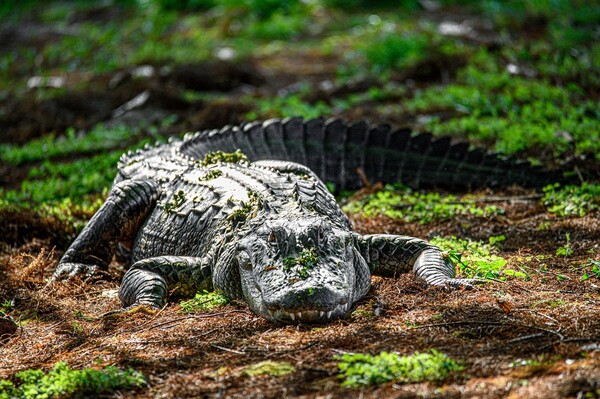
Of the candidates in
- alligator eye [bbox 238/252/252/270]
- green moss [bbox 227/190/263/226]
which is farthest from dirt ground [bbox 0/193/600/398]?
green moss [bbox 227/190/263/226]

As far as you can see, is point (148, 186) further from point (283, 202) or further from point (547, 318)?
point (547, 318)

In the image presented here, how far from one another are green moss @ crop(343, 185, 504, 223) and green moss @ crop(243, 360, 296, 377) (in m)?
3.03

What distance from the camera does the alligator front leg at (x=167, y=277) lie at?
182 inches

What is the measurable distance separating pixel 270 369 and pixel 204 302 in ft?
4.24

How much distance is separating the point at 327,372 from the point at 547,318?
3.83ft

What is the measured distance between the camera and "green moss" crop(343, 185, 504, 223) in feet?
20.1

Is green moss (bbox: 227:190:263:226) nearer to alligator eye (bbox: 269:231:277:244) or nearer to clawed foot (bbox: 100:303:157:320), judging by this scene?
alligator eye (bbox: 269:231:277:244)

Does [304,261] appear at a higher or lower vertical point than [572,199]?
higher

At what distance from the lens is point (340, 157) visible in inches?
284

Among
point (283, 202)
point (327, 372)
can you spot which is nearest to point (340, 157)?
point (283, 202)

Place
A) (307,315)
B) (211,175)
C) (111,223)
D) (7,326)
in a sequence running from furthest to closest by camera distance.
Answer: (111,223)
(211,175)
(7,326)
(307,315)

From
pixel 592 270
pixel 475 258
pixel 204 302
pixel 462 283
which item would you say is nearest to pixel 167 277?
pixel 204 302

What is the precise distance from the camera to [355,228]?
19.6 feet

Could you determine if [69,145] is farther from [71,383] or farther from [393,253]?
[71,383]
